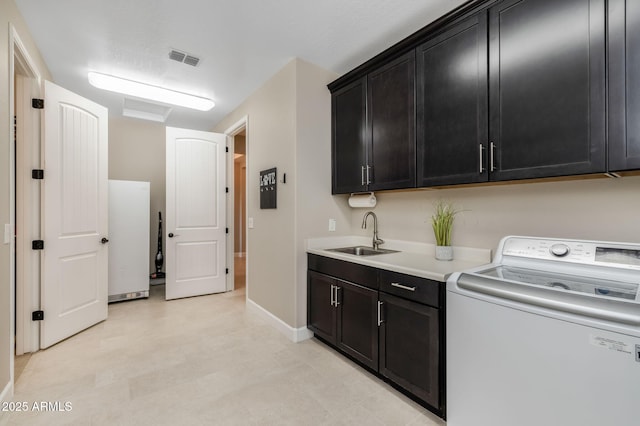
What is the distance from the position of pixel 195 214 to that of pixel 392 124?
307 centimetres

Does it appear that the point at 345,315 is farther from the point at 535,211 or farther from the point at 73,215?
the point at 73,215

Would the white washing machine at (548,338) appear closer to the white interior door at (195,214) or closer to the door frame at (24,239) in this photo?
the door frame at (24,239)

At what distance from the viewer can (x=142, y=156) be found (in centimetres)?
474

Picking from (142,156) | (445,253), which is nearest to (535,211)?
(445,253)

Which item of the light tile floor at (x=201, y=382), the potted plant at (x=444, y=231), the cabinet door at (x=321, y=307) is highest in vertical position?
the potted plant at (x=444, y=231)

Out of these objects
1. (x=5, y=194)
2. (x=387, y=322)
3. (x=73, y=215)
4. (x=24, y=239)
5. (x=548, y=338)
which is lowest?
(x=387, y=322)

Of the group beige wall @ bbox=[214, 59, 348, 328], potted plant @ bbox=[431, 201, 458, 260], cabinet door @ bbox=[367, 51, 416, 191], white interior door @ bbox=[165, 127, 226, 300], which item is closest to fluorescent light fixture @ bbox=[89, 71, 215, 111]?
white interior door @ bbox=[165, 127, 226, 300]

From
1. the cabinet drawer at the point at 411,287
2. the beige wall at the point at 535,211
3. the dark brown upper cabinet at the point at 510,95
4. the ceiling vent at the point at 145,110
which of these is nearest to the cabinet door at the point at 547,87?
the dark brown upper cabinet at the point at 510,95

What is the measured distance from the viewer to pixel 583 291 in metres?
1.21

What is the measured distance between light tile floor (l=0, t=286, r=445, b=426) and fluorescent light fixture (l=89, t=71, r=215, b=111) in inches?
103

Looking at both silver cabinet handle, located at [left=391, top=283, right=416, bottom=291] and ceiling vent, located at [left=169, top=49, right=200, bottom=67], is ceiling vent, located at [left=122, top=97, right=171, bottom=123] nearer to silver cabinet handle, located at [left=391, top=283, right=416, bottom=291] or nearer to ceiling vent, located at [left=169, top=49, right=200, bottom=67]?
ceiling vent, located at [left=169, top=49, right=200, bottom=67]

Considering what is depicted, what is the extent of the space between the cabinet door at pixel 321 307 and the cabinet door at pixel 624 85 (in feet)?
6.28

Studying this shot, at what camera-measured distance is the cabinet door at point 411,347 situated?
1674mm

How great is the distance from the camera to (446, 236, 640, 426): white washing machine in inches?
41.3
